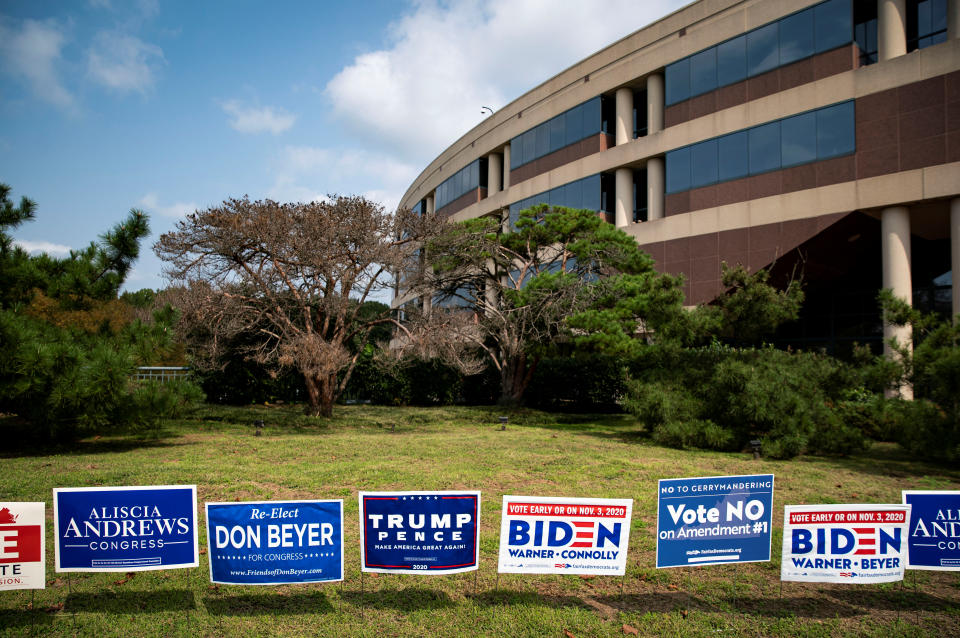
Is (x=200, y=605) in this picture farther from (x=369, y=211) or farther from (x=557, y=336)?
(x=557, y=336)

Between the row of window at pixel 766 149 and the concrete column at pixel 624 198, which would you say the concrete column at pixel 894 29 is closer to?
the row of window at pixel 766 149

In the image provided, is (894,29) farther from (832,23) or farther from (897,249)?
(897,249)

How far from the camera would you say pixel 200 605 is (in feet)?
15.8

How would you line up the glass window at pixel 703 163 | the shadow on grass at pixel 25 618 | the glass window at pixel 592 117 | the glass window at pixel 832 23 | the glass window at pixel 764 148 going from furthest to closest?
the glass window at pixel 592 117 < the glass window at pixel 703 163 < the glass window at pixel 764 148 < the glass window at pixel 832 23 < the shadow on grass at pixel 25 618

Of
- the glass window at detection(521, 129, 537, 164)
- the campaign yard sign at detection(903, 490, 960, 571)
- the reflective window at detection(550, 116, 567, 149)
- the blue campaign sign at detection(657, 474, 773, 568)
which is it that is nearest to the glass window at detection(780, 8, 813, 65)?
the reflective window at detection(550, 116, 567, 149)

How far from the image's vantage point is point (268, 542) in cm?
454

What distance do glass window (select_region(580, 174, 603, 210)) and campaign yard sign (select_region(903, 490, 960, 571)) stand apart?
2416 centimetres

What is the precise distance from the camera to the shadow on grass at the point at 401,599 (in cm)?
485

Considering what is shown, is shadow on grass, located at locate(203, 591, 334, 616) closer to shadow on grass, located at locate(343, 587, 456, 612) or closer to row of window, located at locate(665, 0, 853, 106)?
shadow on grass, located at locate(343, 587, 456, 612)

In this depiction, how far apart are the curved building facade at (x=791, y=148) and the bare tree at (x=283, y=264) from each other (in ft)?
29.7

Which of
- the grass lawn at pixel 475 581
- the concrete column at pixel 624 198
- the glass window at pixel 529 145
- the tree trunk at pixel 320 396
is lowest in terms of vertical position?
the grass lawn at pixel 475 581

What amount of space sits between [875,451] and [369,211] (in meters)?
13.1

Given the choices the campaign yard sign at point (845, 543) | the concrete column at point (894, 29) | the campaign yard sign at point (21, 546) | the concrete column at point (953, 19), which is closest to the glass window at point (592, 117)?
the concrete column at point (894, 29)

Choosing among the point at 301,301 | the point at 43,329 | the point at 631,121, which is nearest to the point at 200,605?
the point at 43,329
